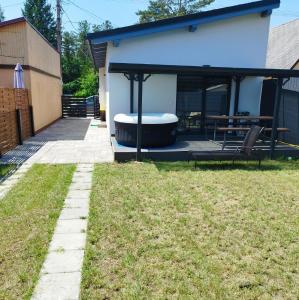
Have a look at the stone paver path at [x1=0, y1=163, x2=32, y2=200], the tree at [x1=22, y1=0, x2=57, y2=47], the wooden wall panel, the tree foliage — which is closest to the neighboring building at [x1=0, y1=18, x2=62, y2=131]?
the wooden wall panel

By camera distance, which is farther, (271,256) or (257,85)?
(257,85)

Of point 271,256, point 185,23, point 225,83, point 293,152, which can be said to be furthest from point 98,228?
point 225,83

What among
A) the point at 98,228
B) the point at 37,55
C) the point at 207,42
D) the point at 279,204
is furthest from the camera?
the point at 37,55

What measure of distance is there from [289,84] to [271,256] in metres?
9.37

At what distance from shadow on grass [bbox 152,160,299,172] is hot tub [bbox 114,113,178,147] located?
91 cm

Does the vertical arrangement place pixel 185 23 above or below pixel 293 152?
above

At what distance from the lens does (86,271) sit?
292cm

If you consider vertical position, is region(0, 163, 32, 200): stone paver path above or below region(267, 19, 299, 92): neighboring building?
below

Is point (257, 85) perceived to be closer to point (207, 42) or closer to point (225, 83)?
point (225, 83)

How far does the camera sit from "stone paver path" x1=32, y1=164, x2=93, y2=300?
2.65 meters

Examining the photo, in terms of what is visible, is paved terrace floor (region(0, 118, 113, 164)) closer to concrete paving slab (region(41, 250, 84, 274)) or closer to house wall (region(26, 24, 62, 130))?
house wall (region(26, 24, 62, 130))

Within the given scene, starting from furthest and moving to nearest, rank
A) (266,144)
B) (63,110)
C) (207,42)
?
(63,110) → (207,42) → (266,144)

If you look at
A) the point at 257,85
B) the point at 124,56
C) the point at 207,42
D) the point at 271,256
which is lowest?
the point at 271,256

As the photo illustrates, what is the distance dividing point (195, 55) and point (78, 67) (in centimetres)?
3040
